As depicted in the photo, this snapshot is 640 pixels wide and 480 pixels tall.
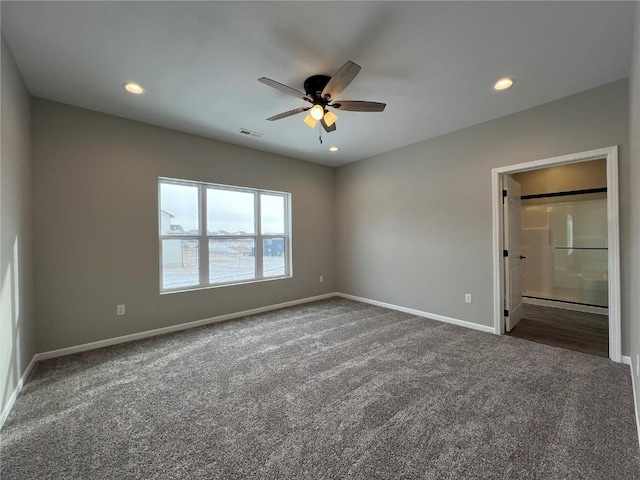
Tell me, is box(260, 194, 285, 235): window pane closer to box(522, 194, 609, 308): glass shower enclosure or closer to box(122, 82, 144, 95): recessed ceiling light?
box(122, 82, 144, 95): recessed ceiling light

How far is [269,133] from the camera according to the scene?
3924 mm

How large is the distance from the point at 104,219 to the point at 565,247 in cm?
755

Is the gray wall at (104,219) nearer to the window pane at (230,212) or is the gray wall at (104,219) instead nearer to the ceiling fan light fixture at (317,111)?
the window pane at (230,212)

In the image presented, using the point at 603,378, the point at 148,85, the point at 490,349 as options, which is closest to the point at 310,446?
the point at 490,349

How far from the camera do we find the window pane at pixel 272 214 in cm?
489

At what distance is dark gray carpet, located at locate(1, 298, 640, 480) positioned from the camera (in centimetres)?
151

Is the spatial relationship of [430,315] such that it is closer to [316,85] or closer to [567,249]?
[567,249]

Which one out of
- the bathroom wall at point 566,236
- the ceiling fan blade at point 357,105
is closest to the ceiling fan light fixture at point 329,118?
the ceiling fan blade at point 357,105

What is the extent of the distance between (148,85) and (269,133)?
1575 mm

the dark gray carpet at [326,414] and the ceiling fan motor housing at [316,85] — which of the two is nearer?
the dark gray carpet at [326,414]

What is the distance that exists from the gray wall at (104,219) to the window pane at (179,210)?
7.2 inches

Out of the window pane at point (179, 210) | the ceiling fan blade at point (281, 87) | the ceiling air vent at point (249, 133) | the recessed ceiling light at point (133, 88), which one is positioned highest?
the ceiling air vent at point (249, 133)

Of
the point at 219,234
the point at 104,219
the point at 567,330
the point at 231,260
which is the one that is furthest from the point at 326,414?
the point at 567,330

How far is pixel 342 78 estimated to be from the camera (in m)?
2.12
